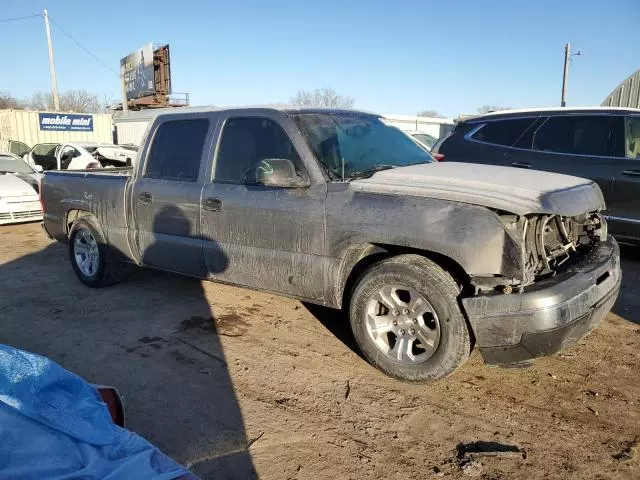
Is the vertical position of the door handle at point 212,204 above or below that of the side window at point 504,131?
below

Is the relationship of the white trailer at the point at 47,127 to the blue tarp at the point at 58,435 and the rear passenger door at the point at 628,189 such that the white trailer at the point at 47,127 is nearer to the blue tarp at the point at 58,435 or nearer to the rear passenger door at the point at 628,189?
the rear passenger door at the point at 628,189

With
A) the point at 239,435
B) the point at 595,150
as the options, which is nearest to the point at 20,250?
the point at 239,435

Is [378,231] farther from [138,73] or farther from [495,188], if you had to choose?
[138,73]

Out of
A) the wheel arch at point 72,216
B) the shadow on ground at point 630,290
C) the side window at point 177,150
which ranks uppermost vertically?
the side window at point 177,150

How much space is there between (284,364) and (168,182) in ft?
6.82

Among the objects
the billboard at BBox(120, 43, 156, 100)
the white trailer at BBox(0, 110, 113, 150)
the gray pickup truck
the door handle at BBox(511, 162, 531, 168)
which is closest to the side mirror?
the gray pickup truck

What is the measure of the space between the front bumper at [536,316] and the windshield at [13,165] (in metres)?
11.1

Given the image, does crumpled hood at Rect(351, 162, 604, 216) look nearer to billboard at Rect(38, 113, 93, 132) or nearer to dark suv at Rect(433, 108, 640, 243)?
dark suv at Rect(433, 108, 640, 243)

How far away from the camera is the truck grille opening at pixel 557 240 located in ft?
10.5

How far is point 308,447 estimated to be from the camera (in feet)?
9.23

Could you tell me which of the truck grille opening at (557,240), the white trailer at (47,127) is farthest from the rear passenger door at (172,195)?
the white trailer at (47,127)

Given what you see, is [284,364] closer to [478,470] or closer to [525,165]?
[478,470]

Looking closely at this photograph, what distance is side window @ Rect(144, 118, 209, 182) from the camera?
15.0 feet

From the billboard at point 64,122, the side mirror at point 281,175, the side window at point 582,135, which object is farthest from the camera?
the billboard at point 64,122
